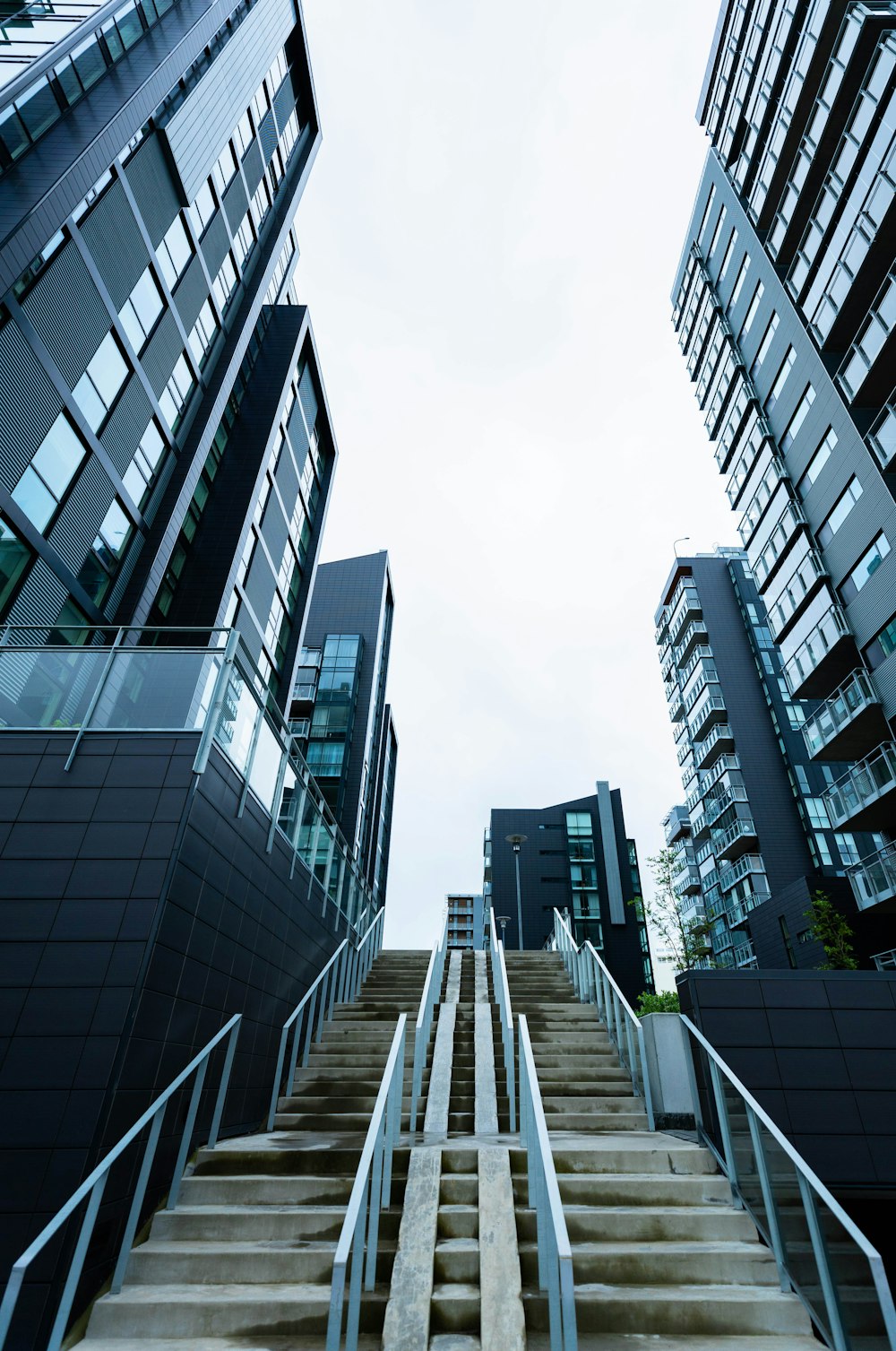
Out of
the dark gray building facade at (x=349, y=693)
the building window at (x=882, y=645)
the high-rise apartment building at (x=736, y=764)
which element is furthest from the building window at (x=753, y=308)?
the dark gray building facade at (x=349, y=693)

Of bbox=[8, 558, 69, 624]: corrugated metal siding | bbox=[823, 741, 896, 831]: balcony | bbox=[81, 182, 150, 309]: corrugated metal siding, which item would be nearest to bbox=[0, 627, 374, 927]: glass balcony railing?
bbox=[8, 558, 69, 624]: corrugated metal siding

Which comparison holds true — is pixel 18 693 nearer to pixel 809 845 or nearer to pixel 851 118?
pixel 851 118

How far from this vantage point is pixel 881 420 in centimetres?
1788

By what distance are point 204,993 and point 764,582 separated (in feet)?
80.0

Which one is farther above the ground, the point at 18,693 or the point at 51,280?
the point at 51,280

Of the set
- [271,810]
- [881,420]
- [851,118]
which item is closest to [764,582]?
[881,420]

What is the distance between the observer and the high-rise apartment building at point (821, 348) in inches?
703

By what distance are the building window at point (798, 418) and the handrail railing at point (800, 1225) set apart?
71.8ft

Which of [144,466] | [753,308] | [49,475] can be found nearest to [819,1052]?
[49,475]

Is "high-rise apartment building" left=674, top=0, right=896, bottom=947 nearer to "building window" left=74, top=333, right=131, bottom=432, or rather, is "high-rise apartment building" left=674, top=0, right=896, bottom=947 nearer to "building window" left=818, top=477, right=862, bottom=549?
"building window" left=818, top=477, right=862, bottom=549

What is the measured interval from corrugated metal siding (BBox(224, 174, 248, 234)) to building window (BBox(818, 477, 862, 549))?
1939 centimetres

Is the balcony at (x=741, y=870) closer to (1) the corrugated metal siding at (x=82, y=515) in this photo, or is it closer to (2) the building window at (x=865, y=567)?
(2) the building window at (x=865, y=567)

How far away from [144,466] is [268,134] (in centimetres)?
1574

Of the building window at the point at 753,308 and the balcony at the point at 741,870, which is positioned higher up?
the building window at the point at 753,308
